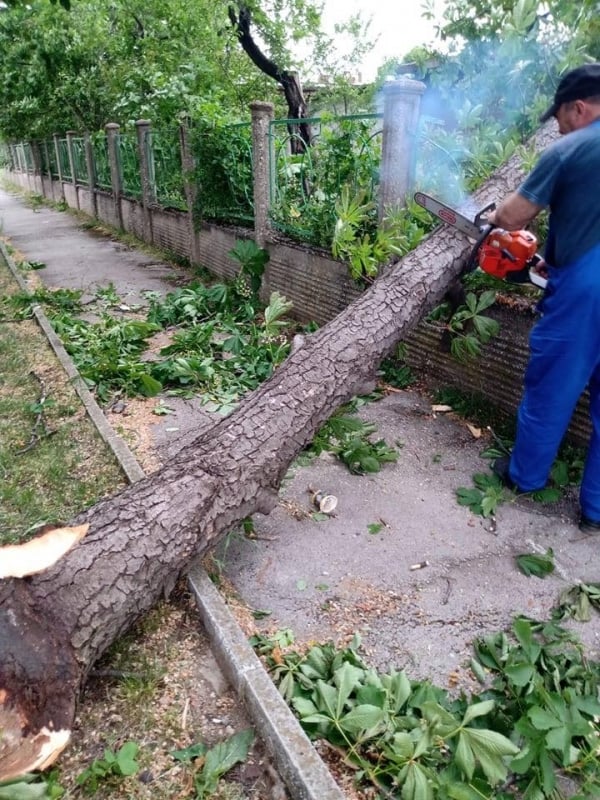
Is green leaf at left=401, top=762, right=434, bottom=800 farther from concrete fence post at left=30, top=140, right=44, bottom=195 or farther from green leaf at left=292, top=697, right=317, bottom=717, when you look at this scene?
concrete fence post at left=30, top=140, right=44, bottom=195

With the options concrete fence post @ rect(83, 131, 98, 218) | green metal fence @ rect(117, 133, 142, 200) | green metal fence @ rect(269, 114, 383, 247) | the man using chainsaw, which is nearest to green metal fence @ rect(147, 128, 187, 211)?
green metal fence @ rect(117, 133, 142, 200)

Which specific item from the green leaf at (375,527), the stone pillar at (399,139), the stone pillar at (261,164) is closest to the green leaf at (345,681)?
the green leaf at (375,527)

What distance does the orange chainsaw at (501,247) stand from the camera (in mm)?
3205

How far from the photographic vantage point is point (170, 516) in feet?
8.09

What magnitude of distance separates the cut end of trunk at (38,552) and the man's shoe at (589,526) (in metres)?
2.44

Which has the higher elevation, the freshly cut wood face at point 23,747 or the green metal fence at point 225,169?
the green metal fence at point 225,169

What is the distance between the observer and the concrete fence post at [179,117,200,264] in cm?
812

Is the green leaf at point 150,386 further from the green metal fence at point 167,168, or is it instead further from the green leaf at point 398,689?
the green metal fence at point 167,168

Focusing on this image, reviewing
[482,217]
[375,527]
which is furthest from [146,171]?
[375,527]

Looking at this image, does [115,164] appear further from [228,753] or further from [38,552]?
[228,753]

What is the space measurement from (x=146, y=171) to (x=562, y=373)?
9.58 metres

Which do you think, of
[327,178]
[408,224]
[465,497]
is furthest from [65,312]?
[465,497]

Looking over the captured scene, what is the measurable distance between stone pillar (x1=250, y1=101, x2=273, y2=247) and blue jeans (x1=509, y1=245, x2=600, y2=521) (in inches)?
160

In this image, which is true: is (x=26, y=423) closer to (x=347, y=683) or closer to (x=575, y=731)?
(x=347, y=683)
